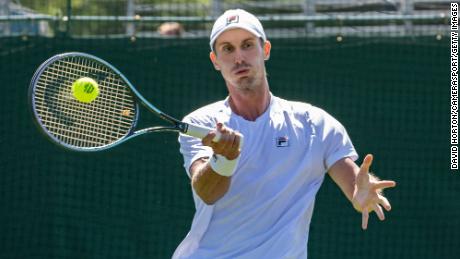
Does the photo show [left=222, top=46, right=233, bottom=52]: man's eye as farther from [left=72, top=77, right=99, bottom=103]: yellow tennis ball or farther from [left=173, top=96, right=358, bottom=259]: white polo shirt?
[left=72, top=77, right=99, bottom=103]: yellow tennis ball

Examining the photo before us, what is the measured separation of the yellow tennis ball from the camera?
4.99m

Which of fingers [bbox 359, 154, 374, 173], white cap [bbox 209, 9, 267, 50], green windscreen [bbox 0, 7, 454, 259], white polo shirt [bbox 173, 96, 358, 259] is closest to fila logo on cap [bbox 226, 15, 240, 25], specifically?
white cap [bbox 209, 9, 267, 50]

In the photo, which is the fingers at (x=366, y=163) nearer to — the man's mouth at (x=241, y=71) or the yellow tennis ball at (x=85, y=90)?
the man's mouth at (x=241, y=71)

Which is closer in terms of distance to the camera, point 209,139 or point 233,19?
point 209,139

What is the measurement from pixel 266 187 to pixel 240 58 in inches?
24.3

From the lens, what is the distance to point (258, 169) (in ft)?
15.3

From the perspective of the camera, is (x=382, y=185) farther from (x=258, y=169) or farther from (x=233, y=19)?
(x=233, y=19)

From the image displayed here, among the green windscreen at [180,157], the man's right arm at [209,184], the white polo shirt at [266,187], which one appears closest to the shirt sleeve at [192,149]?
the white polo shirt at [266,187]

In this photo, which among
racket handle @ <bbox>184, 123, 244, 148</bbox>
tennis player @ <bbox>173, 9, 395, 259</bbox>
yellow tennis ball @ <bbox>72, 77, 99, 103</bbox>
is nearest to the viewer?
racket handle @ <bbox>184, 123, 244, 148</bbox>

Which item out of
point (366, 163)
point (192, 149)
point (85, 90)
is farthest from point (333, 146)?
point (85, 90)

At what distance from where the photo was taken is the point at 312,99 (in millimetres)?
7648

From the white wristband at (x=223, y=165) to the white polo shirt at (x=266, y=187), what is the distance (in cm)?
25

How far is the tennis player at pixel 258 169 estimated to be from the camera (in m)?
4.55

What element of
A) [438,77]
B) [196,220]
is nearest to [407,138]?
[438,77]
